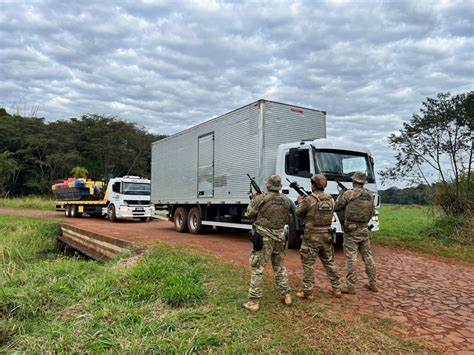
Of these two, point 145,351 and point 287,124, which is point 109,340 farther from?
point 287,124

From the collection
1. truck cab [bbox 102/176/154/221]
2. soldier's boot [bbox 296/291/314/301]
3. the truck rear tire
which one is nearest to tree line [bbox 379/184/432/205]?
the truck rear tire

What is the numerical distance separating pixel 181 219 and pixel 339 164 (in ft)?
22.9

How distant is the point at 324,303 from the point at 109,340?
2616 millimetres

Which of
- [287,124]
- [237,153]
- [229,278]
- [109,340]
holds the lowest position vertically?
[109,340]

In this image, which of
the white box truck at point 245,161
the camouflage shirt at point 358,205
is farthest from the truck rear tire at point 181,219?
the camouflage shirt at point 358,205

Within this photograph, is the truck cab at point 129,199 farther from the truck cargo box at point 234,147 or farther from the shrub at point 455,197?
the shrub at point 455,197

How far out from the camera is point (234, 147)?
1087 cm

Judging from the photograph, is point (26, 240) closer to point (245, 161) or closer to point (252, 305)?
point (245, 161)

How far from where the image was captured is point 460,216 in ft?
37.1

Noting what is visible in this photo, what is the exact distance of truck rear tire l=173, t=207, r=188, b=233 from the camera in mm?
13805

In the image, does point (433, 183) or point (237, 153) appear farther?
point (433, 183)

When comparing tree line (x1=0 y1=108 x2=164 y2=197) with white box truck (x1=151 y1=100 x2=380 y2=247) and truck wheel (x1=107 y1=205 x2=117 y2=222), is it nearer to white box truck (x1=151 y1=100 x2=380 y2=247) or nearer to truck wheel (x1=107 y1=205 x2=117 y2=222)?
truck wheel (x1=107 y1=205 x2=117 y2=222)

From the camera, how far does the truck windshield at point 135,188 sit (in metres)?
19.5

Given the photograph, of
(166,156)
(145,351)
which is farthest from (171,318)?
(166,156)
